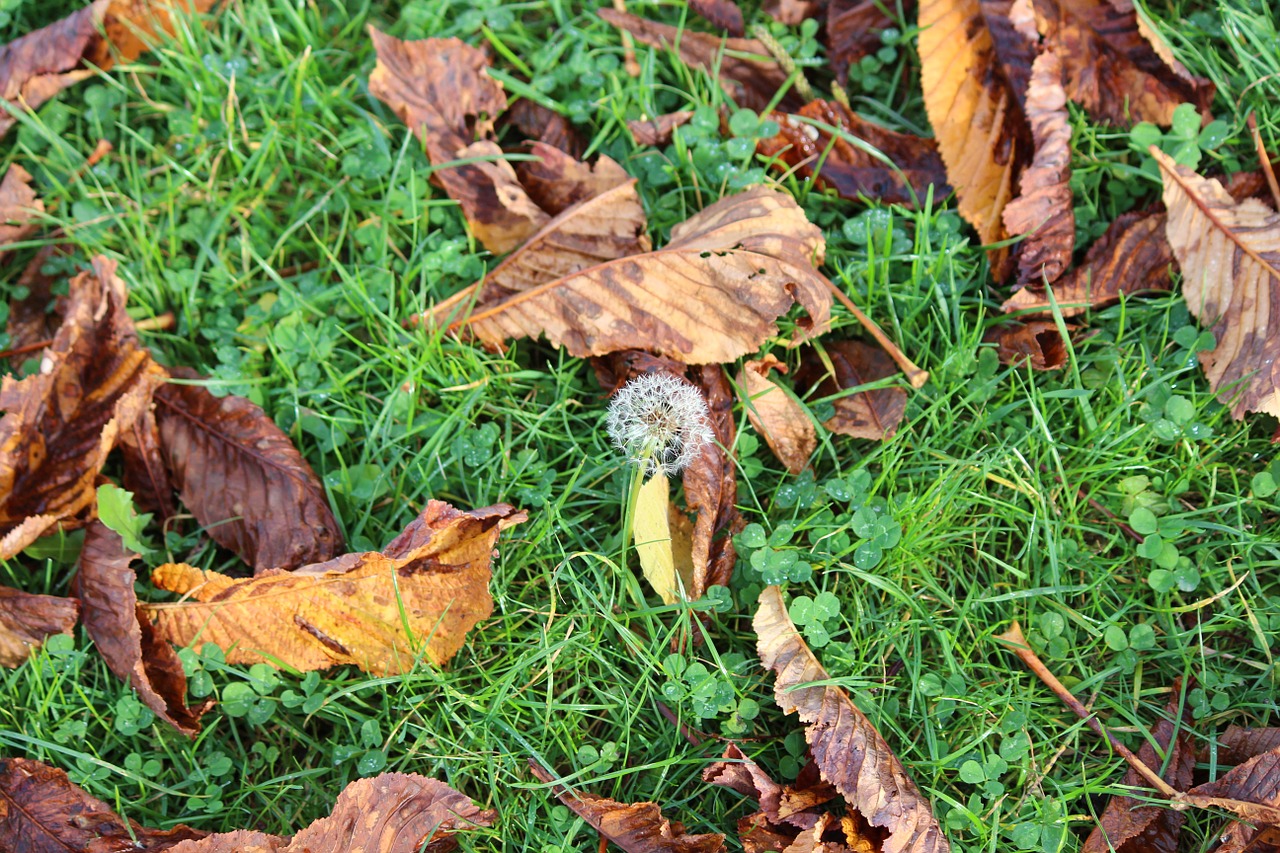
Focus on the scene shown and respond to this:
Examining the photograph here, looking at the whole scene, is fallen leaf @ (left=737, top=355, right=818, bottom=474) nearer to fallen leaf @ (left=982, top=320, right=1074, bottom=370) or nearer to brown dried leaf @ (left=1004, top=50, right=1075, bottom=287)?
fallen leaf @ (left=982, top=320, right=1074, bottom=370)

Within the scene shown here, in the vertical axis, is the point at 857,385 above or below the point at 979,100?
below

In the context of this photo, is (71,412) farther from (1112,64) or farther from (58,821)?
(1112,64)

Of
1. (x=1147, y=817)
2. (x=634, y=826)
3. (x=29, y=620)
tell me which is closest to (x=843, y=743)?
(x=634, y=826)

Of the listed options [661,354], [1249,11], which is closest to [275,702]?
[661,354]

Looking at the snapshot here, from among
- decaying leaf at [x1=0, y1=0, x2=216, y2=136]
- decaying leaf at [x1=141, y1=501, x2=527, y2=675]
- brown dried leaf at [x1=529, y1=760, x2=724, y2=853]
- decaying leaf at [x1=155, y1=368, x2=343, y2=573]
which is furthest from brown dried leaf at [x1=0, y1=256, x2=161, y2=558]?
brown dried leaf at [x1=529, y1=760, x2=724, y2=853]

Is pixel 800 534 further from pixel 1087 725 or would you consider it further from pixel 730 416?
pixel 1087 725
